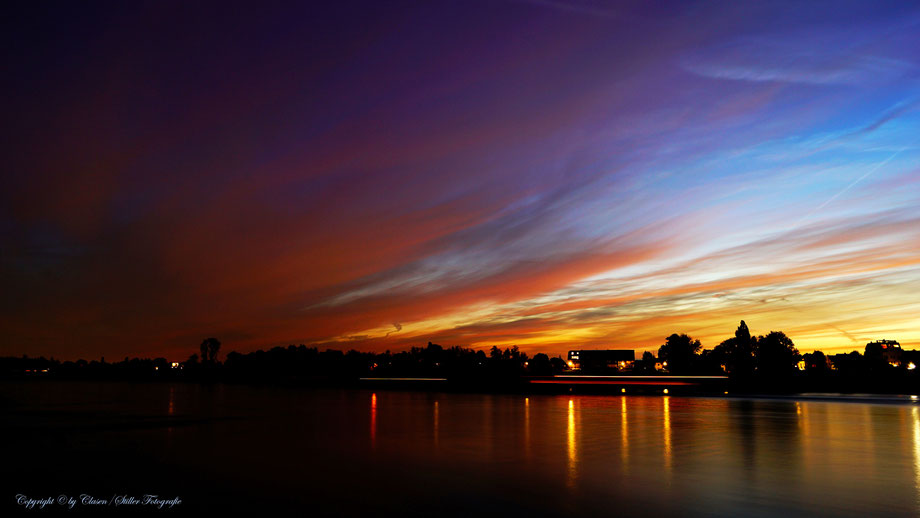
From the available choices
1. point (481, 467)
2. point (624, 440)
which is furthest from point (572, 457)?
point (624, 440)

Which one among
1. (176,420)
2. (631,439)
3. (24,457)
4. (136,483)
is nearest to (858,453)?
(631,439)

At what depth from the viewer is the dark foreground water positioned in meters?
18.7

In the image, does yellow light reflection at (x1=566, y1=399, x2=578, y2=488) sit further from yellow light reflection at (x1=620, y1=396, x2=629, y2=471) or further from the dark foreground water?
yellow light reflection at (x1=620, y1=396, x2=629, y2=471)

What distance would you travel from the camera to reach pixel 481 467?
2572 cm

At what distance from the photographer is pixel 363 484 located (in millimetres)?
21828

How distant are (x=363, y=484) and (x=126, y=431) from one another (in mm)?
25601

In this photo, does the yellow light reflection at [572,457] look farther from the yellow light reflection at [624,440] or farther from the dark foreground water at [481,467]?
the yellow light reflection at [624,440]

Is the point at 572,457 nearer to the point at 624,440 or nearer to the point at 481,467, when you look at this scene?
the point at 481,467

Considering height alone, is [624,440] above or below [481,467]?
below

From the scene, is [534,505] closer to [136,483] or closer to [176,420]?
[136,483]

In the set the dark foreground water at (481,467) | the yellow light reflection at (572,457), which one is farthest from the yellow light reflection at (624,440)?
the yellow light reflection at (572,457)

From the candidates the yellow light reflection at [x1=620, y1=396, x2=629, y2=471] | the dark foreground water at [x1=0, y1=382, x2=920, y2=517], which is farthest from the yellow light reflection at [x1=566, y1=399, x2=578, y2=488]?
the yellow light reflection at [x1=620, y1=396, x2=629, y2=471]

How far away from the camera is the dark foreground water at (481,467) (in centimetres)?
1870

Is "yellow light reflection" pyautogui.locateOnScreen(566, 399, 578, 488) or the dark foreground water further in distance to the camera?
"yellow light reflection" pyautogui.locateOnScreen(566, 399, 578, 488)
